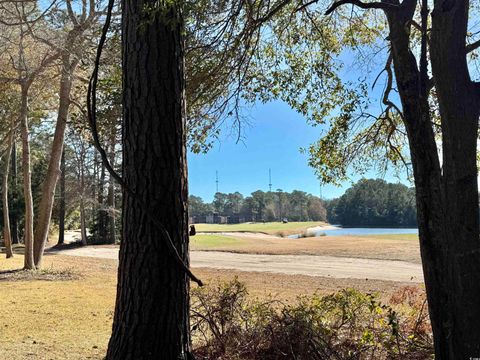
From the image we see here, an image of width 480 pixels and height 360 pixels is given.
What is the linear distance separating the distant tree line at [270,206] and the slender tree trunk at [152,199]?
11768 centimetres

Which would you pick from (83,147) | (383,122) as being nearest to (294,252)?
(83,147)

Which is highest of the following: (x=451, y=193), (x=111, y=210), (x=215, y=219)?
(x=111, y=210)

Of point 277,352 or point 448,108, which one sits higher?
point 448,108

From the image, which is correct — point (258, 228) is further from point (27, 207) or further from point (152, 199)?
point (152, 199)

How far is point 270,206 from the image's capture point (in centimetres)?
12606

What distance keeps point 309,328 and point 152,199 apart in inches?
84.2

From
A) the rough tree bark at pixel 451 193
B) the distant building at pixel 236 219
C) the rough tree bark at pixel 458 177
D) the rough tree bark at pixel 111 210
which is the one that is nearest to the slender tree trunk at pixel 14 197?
the rough tree bark at pixel 111 210

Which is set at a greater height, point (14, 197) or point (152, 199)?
point (14, 197)

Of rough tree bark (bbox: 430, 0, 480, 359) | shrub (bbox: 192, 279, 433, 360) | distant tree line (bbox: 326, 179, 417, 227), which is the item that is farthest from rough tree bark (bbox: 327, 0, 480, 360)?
distant tree line (bbox: 326, 179, 417, 227)

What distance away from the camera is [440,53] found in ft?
11.7

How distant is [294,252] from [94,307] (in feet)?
79.0

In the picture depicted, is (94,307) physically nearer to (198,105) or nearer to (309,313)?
(198,105)

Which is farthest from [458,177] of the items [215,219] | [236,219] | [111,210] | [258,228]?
[236,219]

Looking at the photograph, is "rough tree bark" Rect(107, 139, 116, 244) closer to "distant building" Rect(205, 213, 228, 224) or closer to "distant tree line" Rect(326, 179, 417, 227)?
"distant tree line" Rect(326, 179, 417, 227)
